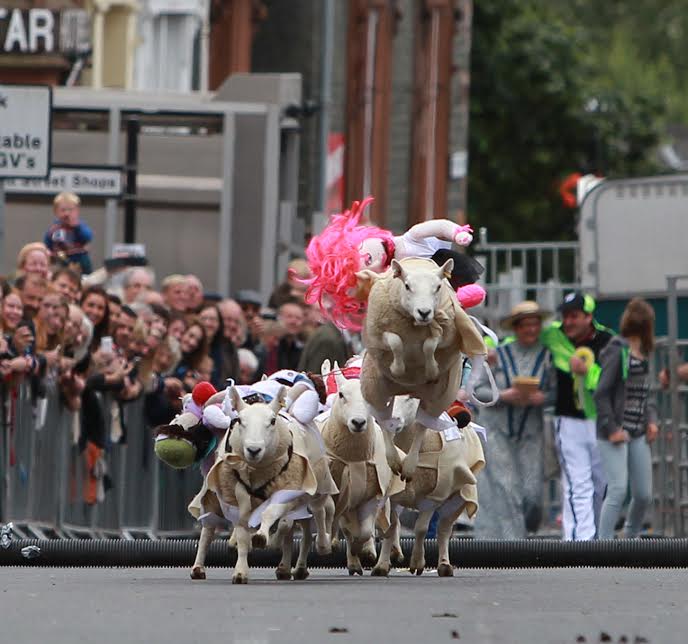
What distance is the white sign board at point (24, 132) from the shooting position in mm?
18625

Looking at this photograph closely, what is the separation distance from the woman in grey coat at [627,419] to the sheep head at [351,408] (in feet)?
19.9

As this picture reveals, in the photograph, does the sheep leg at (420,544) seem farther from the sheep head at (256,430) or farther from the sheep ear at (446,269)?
the sheep ear at (446,269)

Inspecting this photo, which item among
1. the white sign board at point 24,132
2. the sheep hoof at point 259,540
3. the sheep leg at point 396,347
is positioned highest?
the white sign board at point 24,132

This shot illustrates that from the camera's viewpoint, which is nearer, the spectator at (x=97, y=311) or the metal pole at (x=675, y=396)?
the spectator at (x=97, y=311)

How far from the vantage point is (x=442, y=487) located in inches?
577

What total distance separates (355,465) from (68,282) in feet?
19.1

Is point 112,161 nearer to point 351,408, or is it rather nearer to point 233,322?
point 233,322

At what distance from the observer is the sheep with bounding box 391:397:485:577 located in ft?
48.1

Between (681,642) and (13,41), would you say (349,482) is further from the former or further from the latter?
Answer: (13,41)

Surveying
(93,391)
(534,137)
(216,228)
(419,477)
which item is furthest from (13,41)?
(534,137)

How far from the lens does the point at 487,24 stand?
6562 cm

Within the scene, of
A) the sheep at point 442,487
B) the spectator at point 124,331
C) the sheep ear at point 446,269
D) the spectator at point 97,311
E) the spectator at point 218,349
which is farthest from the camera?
the spectator at point 218,349

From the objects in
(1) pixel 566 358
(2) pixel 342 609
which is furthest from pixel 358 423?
(1) pixel 566 358

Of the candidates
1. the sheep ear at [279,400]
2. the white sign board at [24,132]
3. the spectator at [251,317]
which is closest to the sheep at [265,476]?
the sheep ear at [279,400]
